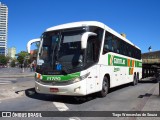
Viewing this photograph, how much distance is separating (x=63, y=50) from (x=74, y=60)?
0.69 metres

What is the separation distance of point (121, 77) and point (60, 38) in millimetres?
6018

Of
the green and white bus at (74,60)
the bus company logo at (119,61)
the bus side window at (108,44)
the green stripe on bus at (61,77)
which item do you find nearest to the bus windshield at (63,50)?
the green and white bus at (74,60)

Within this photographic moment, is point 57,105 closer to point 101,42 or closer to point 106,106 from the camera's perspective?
point 106,106

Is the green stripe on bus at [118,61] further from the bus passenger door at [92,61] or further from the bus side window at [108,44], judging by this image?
the bus passenger door at [92,61]

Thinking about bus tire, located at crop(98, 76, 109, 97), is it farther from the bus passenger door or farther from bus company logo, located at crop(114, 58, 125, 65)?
bus company logo, located at crop(114, 58, 125, 65)

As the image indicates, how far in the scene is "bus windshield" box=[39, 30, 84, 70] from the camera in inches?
384

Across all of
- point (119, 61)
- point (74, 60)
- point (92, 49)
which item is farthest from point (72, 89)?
point (119, 61)

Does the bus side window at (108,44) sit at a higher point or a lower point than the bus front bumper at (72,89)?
higher

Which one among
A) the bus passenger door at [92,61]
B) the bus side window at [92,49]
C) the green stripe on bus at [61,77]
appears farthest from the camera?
the bus side window at [92,49]

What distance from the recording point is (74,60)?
9734 millimetres

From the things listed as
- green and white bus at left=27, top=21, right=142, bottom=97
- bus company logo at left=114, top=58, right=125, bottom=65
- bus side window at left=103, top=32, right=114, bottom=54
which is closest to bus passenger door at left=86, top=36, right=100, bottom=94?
green and white bus at left=27, top=21, right=142, bottom=97

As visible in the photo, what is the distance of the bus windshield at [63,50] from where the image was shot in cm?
977

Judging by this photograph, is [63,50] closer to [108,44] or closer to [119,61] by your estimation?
[108,44]

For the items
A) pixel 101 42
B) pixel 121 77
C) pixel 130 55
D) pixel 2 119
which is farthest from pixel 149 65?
pixel 2 119
